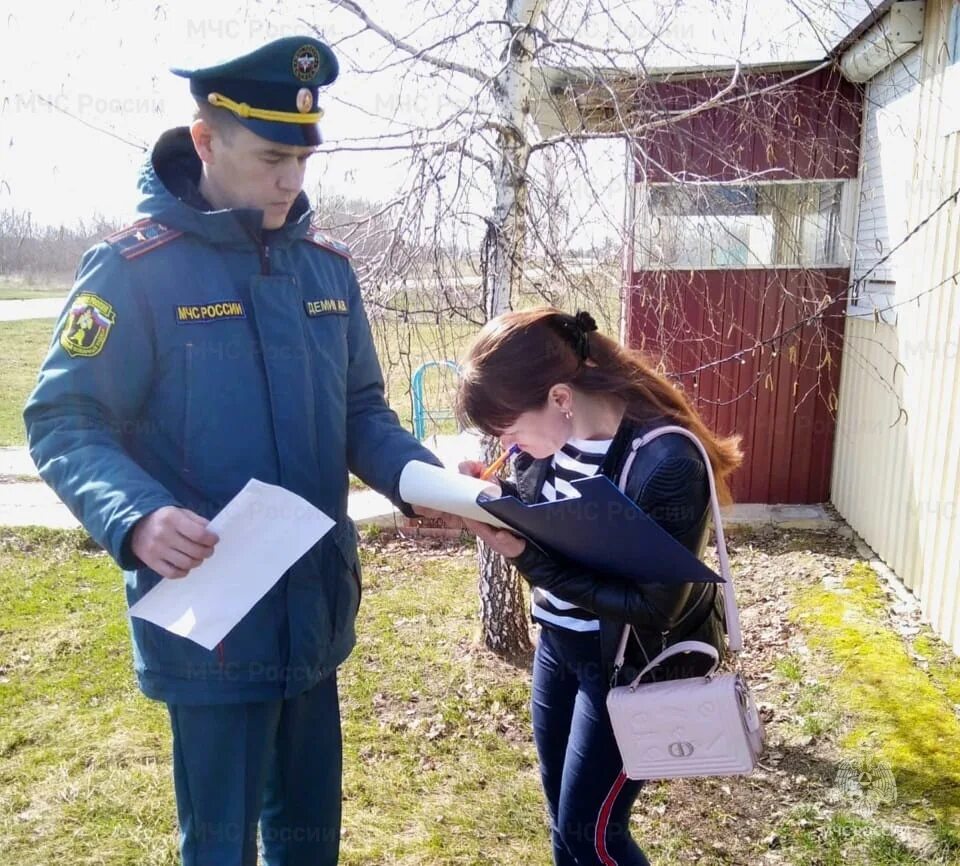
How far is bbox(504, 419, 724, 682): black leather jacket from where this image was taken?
5.44 ft

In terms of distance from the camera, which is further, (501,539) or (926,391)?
(926,391)

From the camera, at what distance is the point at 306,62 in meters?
1.71

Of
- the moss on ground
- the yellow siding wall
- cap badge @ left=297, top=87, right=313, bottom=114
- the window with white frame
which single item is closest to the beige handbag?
cap badge @ left=297, top=87, right=313, bottom=114

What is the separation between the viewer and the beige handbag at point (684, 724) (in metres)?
1.68

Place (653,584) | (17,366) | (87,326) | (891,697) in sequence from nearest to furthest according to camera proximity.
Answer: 1. (87,326)
2. (653,584)
3. (891,697)
4. (17,366)

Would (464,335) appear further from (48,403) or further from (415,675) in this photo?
(48,403)

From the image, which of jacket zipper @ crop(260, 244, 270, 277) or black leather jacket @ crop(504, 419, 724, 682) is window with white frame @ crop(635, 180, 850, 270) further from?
jacket zipper @ crop(260, 244, 270, 277)

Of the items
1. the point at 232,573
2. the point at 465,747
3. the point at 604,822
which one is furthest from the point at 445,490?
the point at 465,747

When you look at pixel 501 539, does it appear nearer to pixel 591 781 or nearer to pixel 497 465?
pixel 497 465

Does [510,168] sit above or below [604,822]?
above

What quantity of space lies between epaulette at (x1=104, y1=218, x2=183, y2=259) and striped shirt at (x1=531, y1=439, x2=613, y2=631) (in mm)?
936

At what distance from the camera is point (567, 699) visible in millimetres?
2031

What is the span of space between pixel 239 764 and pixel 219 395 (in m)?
0.75

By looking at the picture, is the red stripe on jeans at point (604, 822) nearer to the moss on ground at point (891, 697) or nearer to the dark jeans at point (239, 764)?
the dark jeans at point (239, 764)
